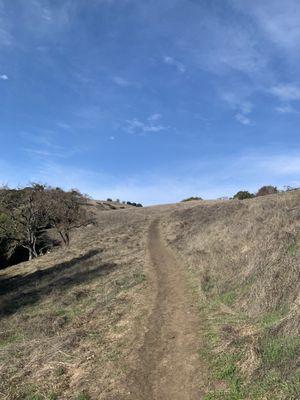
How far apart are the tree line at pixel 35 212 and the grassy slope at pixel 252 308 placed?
23.9 metres

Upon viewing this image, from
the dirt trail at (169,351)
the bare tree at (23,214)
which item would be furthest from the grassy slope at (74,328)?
the bare tree at (23,214)

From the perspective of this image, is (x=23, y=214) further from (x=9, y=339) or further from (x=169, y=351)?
(x=169, y=351)

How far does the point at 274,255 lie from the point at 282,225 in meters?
5.32

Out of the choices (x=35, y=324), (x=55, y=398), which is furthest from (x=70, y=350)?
(x=35, y=324)

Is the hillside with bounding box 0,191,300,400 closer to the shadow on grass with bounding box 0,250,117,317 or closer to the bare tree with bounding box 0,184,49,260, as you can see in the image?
the shadow on grass with bounding box 0,250,117,317

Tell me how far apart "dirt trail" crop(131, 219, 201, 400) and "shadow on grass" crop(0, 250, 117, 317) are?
7300 mm

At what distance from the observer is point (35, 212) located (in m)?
45.9

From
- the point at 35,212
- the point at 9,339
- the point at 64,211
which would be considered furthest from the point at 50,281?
the point at 35,212

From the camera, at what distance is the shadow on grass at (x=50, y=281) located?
2402 centimetres

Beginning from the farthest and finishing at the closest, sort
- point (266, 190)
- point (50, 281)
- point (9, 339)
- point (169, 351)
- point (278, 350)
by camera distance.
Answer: point (266, 190)
point (50, 281)
point (9, 339)
point (169, 351)
point (278, 350)

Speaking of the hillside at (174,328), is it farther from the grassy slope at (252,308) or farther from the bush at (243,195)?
the bush at (243,195)

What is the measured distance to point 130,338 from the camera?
1334 cm

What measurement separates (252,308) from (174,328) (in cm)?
237

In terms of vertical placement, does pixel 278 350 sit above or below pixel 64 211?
below
